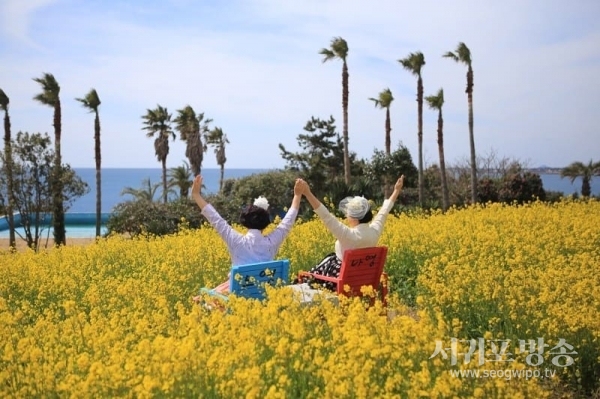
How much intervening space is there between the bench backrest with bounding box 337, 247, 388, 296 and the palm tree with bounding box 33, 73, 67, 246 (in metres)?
19.0

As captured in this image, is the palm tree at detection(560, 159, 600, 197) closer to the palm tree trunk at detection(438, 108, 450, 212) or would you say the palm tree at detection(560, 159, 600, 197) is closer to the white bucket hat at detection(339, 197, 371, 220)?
the palm tree trunk at detection(438, 108, 450, 212)

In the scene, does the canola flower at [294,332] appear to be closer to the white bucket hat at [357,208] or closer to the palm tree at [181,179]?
the white bucket hat at [357,208]

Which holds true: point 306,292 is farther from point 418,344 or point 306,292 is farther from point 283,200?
point 283,200

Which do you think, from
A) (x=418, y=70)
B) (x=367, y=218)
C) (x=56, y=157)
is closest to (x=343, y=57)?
(x=418, y=70)

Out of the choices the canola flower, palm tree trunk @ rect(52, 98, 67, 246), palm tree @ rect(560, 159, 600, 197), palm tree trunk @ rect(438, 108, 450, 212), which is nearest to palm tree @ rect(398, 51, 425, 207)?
palm tree trunk @ rect(438, 108, 450, 212)

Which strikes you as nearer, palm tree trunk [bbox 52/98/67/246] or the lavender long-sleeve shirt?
the lavender long-sleeve shirt

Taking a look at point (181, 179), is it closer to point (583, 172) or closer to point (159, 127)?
point (159, 127)

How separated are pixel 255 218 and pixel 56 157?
2170 cm

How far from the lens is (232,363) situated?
362 centimetres

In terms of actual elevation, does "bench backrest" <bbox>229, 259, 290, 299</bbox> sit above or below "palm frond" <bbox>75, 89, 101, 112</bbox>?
below

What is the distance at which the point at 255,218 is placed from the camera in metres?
6.01

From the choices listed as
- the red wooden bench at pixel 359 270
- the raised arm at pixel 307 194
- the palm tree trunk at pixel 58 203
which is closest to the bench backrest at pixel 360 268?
the red wooden bench at pixel 359 270

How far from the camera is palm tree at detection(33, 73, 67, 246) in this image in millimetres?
25188

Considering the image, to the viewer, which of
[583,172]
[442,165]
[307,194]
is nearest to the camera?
[307,194]
